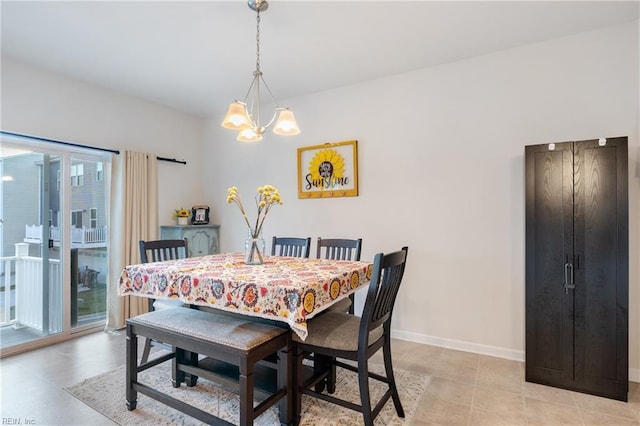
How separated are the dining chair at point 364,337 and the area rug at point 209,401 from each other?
0.50 ft

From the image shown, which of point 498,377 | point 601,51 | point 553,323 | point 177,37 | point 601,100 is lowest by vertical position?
point 498,377

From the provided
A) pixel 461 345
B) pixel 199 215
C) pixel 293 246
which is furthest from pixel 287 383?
pixel 199 215

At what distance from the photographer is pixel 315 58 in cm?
299

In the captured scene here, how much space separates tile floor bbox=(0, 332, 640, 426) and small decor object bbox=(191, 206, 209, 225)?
5.93 ft

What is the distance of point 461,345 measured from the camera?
9.89 ft

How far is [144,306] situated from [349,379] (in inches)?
103

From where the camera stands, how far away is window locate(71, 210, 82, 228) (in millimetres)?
3429

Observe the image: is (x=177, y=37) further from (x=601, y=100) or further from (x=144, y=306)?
(x=601, y=100)

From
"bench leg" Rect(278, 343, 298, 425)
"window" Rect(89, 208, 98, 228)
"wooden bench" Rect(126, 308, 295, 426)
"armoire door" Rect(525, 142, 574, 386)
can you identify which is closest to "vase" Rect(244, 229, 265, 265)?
"wooden bench" Rect(126, 308, 295, 426)

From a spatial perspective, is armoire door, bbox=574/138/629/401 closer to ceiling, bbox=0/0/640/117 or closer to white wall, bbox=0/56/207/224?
ceiling, bbox=0/0/640/117

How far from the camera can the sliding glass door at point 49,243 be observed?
3.06 m

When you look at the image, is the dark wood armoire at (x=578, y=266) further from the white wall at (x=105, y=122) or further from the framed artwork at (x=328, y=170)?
the white wall at (x=105, y=122)

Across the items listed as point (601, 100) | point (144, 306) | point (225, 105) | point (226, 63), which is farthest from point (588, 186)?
point (144, 306)

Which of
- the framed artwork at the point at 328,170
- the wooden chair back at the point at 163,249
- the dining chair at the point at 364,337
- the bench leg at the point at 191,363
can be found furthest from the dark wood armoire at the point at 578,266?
the wooden chair back at the point at 163,249
